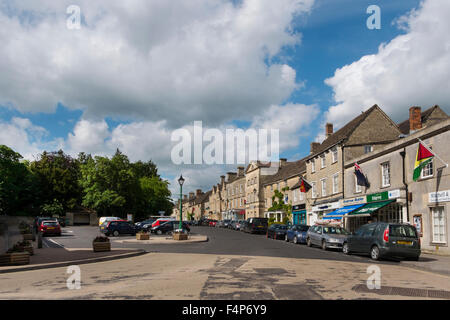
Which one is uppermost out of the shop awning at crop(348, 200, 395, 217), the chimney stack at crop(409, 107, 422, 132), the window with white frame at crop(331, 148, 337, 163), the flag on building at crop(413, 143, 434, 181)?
the chimney stack at crop(409, 107, 422, 132)

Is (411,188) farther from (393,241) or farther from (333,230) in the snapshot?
(393,241)

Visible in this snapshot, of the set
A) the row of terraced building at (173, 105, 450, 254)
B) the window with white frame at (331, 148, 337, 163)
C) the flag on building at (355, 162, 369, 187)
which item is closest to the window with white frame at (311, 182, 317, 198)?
the row of terraced building at (173, 105, 450, 254)

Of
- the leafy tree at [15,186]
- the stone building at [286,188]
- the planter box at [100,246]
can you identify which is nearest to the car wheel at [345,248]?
the planter box at [100,246]

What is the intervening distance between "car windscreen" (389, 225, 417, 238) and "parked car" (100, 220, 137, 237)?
1036 inches

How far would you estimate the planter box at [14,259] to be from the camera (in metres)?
13.2

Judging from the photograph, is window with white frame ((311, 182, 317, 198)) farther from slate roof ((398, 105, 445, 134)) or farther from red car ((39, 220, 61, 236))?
red car ((39, 220, 61, 236))

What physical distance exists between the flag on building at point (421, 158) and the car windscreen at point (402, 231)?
5255 millimetres

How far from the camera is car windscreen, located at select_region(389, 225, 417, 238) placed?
1711 cm

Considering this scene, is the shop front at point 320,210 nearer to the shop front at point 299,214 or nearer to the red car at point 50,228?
the shop front at point 299,214
